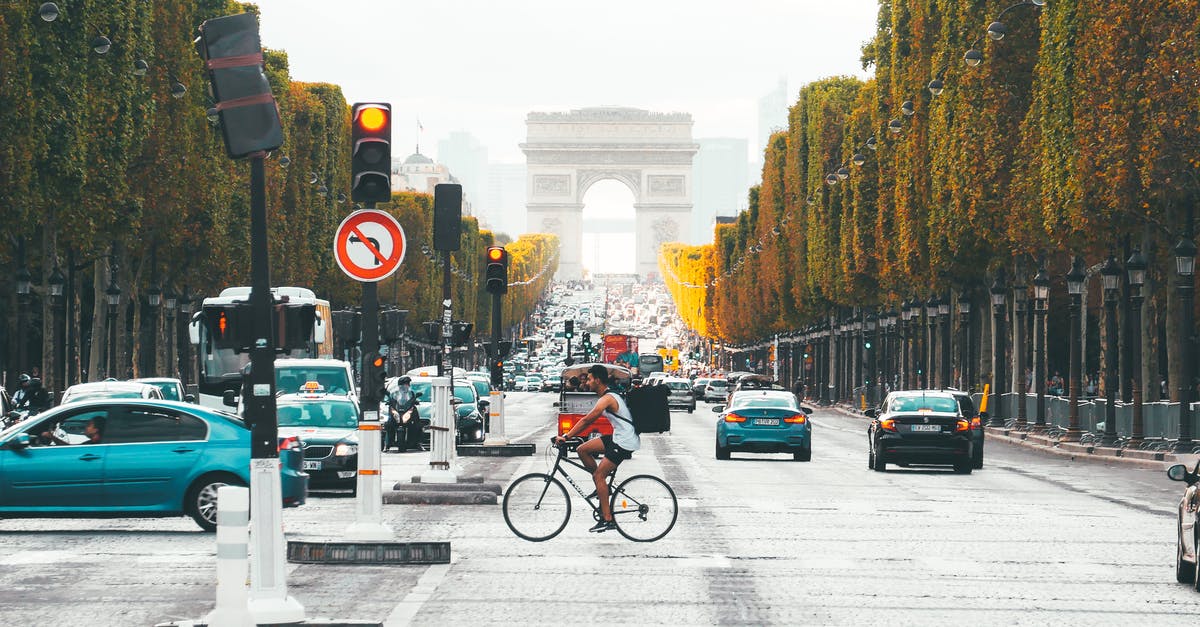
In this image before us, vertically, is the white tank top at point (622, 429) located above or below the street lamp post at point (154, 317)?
below

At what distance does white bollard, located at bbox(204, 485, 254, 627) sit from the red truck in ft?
348

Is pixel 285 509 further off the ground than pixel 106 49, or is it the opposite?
pixel 106 49

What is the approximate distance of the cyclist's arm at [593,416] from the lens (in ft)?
60.5

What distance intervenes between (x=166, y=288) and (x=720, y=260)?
95.2 metres

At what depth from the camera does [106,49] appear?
4484cm

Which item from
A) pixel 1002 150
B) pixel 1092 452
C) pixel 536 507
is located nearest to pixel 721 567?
pixel 536 507

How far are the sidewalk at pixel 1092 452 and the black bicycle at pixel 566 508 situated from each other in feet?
47.4

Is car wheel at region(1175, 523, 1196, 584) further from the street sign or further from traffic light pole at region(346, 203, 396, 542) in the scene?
the street sign

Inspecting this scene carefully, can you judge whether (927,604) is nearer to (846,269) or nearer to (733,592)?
(733,592)

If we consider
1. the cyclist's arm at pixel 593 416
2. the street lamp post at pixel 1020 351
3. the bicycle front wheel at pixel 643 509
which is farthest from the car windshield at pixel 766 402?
the cyclist's arm at pixel 593 416

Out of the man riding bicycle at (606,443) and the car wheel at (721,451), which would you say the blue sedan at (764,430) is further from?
the man riding bicycle at (606,443)

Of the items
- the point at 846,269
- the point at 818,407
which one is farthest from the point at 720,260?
the point at 846,269

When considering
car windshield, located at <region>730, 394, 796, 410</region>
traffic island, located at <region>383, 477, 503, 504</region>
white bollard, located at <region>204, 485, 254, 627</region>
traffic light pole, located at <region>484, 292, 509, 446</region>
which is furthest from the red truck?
white bollard, located at <region>204, 485, 254, 627</region>

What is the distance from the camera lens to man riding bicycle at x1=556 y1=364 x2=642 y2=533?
18.8 metres
